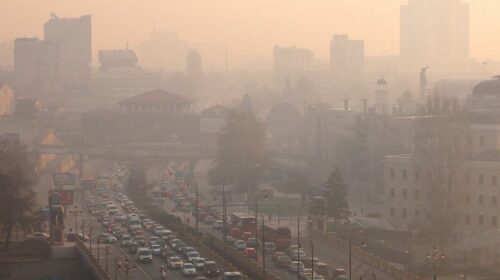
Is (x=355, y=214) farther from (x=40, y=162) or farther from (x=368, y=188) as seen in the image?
Result: (x=40, y=162)

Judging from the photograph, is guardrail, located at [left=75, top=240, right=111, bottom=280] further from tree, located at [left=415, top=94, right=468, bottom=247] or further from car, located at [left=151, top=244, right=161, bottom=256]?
tree, located at [left=415, top=94, right=468, bottom=247]

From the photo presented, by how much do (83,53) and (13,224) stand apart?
60.7 meters

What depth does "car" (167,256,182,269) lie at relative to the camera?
15391 millimetres

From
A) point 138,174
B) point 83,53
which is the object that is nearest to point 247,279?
point 138,174

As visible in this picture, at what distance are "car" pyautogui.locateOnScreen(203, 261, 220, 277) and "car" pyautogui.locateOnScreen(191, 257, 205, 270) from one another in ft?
0.38

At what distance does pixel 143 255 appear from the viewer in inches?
636

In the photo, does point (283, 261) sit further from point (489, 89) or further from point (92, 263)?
point (489, 89)

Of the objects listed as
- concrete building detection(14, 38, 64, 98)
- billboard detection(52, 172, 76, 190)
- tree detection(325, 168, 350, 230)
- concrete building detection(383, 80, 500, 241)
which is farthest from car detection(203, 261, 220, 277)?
concrete building detection(14, 38, 64, 98)

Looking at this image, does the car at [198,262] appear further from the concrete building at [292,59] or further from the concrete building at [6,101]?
the concrete building at [292,59]

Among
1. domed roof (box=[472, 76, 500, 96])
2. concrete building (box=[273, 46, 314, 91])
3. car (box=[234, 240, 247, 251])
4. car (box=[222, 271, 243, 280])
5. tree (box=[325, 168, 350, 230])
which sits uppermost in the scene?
concrete building (box=[273, 46, 314, 91])

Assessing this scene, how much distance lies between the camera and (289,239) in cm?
1709

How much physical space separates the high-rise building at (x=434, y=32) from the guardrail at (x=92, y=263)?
71.4 meters

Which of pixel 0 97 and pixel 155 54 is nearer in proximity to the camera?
pixel 0 97


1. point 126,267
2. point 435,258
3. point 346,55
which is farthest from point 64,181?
point 346,55
